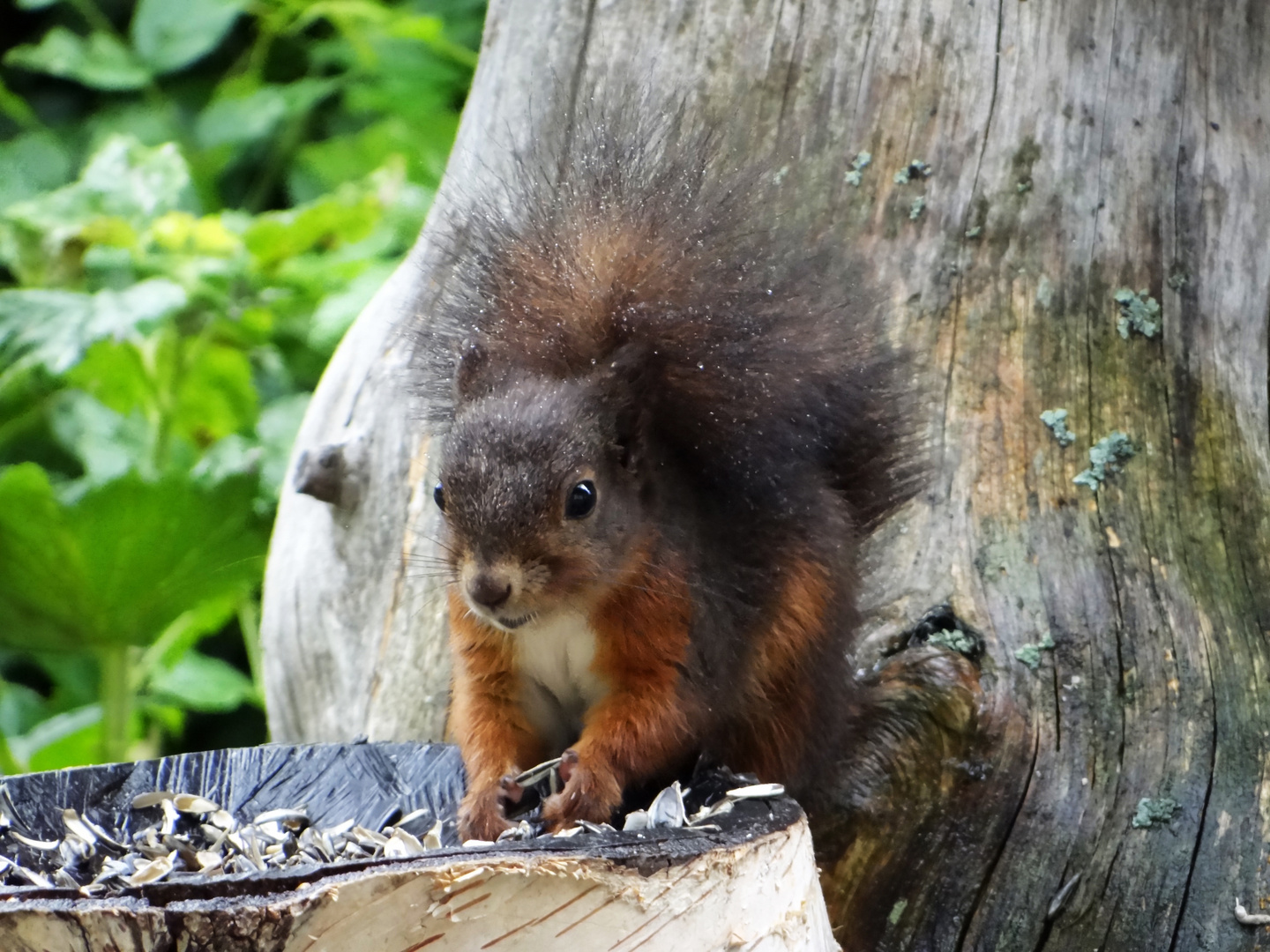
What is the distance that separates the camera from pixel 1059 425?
1.90 m

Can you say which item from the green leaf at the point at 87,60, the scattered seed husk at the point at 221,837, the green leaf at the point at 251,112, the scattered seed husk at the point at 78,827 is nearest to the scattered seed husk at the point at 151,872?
the scattered seed husk at the point at 221,837

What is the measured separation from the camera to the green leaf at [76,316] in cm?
233

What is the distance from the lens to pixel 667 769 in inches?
59.5

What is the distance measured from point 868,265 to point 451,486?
78 cm

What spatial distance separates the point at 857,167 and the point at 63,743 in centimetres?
185

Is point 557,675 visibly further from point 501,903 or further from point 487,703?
point 501,903

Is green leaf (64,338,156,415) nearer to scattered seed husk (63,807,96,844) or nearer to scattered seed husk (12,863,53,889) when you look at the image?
scattered seed husk (63,807,96,844)

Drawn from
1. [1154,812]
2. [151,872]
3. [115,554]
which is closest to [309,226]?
[115,554]

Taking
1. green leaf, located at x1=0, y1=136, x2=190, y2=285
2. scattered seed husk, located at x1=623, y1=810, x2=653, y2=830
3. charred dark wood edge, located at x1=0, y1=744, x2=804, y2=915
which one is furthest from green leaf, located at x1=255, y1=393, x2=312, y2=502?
scattered seed husk, located at x1=623, y1=810, x2=653, y2=830

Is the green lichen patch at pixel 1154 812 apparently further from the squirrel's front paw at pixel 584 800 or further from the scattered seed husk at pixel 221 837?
the squirrel's front paw at pixel 584 800

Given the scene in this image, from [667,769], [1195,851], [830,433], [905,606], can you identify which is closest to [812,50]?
[830,433]

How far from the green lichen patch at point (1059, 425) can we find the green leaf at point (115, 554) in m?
1.35

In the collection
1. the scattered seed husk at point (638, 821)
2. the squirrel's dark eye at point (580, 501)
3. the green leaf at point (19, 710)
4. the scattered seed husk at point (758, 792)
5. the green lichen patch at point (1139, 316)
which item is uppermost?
the green lichen patch at point (1139, 316)

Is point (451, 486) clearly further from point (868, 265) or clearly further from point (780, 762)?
point (868, 265)
